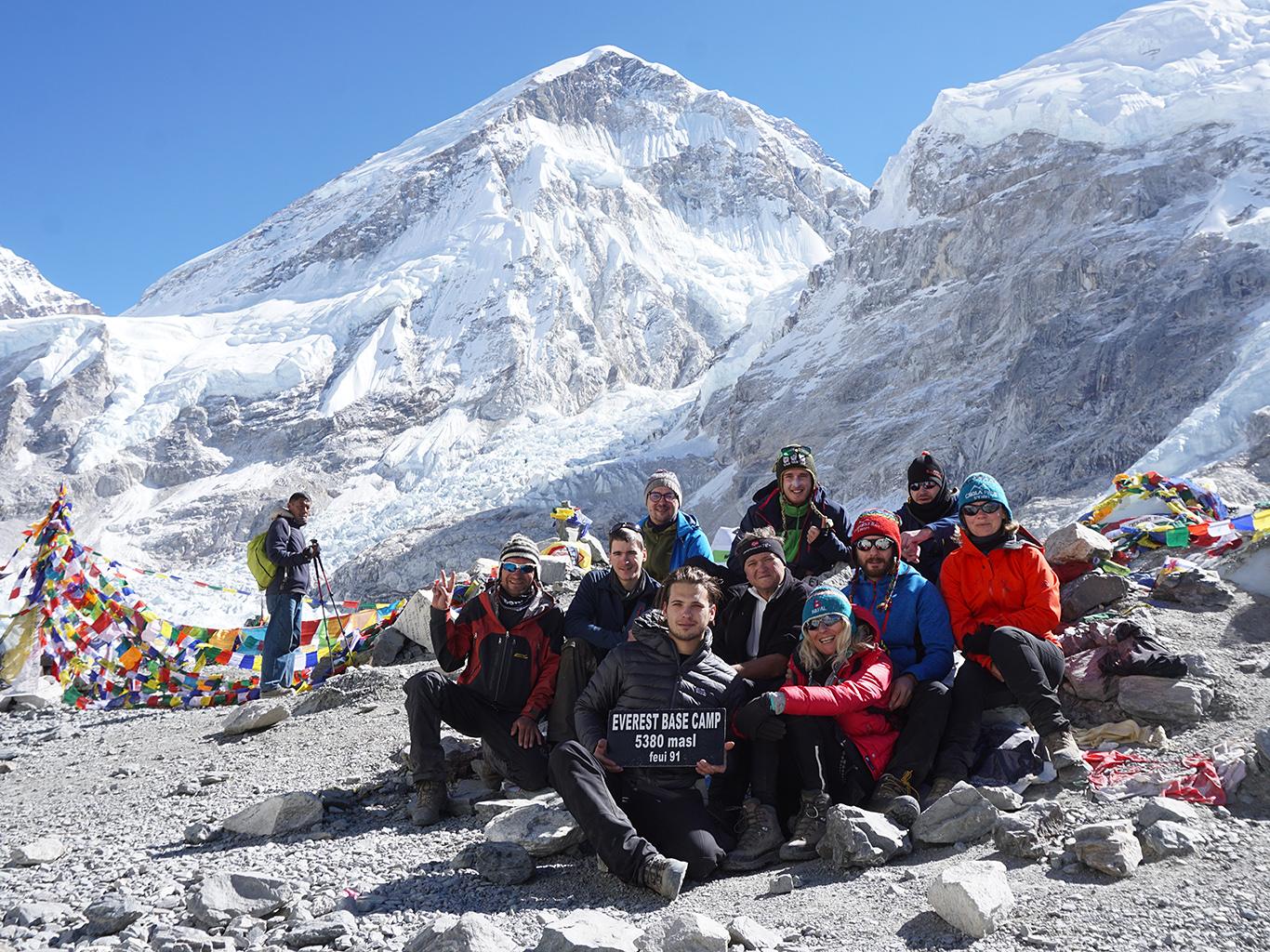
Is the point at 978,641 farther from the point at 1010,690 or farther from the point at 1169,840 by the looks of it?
the point at 1169,840

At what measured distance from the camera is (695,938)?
2289mm

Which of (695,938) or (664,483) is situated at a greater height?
(664,483)

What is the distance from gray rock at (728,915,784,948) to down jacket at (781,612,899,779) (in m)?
0.94

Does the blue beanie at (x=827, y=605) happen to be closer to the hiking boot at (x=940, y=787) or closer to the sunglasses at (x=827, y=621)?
the sunglasses at (x=827, y=621)

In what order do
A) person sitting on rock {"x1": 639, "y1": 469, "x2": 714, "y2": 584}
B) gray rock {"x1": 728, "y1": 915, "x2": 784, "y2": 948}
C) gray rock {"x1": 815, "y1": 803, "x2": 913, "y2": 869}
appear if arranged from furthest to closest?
person sitting on rock {"x1": 639, "y1": 469, "x2": 714, "y2": 584} → gray rock {"x1": 815, "y1": 803, "x2": 913, "y2": 869} → gray rock {"x1": 728, "y1": 915, "x2": 784, "y2": 948}

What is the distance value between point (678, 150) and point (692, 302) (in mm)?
31692

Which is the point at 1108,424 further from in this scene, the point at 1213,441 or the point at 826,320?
the point at 826,320

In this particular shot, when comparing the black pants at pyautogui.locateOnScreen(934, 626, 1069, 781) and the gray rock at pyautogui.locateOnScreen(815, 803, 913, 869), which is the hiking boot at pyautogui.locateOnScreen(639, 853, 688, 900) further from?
the black pants at pyautogui.locateOnScreen(934, 626, 1069, 781)

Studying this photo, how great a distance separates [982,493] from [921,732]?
3.91 ft

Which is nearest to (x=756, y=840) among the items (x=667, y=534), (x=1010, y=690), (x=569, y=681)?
(x=569, y=681)

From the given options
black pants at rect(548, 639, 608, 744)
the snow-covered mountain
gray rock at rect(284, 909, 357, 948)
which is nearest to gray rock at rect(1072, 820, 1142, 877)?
black pants at rect(548, 639, 608, 744)

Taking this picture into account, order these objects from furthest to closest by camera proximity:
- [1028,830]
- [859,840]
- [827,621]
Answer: [827,621] → [859,840] → [1028,830]

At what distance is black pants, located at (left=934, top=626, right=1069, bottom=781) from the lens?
136 inches

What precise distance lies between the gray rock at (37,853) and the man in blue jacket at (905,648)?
3.63 m
